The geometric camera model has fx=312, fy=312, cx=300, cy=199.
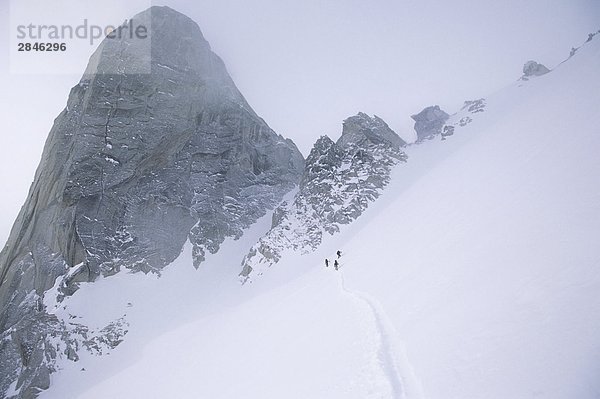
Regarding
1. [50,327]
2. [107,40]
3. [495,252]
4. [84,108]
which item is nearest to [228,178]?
[84,108]

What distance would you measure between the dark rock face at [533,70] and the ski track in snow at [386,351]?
71982 millimetres

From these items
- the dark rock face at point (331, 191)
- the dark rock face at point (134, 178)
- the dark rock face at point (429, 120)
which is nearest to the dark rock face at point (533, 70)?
the dark rock face at point (429, 120)

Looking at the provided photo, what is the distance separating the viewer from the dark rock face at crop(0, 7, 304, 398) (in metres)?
42.2

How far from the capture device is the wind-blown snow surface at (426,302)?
973cm

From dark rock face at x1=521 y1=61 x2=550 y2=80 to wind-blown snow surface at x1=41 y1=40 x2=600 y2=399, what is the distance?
23.9 metres

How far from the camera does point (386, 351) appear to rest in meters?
13.0

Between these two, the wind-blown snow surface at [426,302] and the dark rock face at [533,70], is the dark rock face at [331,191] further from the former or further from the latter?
the dark rock face at [533,70]

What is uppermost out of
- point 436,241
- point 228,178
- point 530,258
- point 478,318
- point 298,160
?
point 298,160

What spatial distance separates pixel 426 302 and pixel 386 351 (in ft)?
10.9

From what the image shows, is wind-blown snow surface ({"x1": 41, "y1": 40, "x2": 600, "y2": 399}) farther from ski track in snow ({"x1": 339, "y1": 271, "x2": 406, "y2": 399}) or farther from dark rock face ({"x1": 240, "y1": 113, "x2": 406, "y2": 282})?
dark rock face ({"x1": 240, "y1": 113, "x2": 406, "y2": 282})

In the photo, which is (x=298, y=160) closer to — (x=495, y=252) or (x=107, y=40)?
(x=107, y=40)

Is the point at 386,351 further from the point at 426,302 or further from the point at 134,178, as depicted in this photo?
the point at 134,178

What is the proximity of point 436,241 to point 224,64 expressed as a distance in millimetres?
69808

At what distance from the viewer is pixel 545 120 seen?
107 feet
